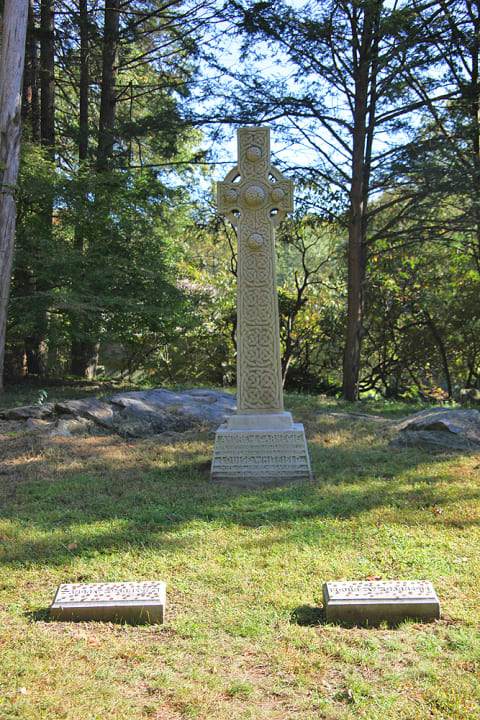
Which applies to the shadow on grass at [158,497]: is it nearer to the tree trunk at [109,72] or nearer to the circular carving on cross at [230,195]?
the circular carving on cross at [230,195]

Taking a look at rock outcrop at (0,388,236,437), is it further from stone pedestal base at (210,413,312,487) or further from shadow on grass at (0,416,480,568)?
stone pedestal base at (210,413,312,487)

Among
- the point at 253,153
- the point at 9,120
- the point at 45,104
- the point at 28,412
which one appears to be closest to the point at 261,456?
the point at 253,153

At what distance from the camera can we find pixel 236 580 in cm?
354

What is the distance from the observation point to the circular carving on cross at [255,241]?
21.1ft

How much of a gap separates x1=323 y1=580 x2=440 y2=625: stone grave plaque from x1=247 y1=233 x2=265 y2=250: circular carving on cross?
13.9ft

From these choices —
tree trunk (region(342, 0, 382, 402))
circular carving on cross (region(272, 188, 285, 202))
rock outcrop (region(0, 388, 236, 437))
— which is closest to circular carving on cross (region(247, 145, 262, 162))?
circular carving on cross (region(272, 188, 285, 202))

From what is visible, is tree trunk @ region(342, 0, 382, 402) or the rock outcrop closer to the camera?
the rock outcrop

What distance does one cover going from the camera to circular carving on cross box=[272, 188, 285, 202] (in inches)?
256

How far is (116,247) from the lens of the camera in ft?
39.1

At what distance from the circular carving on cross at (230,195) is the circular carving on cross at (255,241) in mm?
456

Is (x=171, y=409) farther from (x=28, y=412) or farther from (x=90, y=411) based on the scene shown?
(x=28, y=412)

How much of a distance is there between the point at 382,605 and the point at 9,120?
953 centimetres

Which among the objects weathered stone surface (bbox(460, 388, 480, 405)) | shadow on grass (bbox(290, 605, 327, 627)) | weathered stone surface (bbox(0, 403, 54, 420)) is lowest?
shadow on grass (bbox(290, 605, 327, 627))

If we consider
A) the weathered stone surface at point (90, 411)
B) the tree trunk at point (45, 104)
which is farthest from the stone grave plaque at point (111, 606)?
the tree trunk at point (45, 104)
